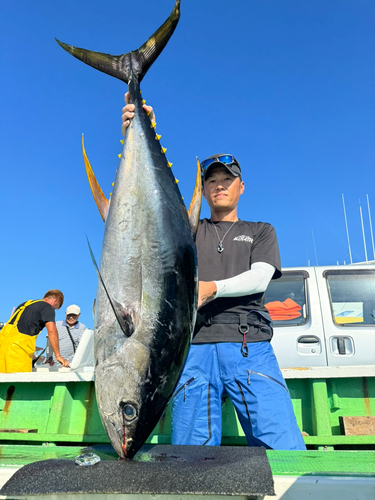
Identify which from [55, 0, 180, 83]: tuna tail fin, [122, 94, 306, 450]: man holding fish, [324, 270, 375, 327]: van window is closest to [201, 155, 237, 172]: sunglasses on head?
[122, 94, 306, 450]: man holding fish

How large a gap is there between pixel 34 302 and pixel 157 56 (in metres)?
4.24

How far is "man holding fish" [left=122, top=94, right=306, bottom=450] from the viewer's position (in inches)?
77.1

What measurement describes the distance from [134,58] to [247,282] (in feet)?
4.90

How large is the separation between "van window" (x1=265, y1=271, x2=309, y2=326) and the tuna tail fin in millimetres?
3181

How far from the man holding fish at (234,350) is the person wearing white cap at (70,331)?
5.83m

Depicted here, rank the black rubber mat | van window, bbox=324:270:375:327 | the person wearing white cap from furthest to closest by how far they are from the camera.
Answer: the person wearing white cap, van window, bbox=324:270:375:327, the black rubber mat

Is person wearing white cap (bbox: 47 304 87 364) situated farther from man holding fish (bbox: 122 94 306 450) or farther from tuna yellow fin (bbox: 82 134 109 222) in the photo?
tuna yellow fin (bbox: 82 134 109 222)

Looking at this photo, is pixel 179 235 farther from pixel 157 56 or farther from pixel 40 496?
pixel 157 56

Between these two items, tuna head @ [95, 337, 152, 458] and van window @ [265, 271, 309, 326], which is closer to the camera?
tuna head @ [95, 337, 152, 458]

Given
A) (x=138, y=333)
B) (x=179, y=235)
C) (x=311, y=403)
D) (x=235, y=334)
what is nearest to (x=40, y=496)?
(x=138, y=333)

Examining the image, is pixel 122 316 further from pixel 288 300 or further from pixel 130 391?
pixel 288 300

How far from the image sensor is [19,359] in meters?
5.02

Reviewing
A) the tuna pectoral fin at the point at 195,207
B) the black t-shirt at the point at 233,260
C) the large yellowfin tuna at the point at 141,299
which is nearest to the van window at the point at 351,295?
the black t-shirt at the point at 233,260

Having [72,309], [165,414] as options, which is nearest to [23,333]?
[72,309]
